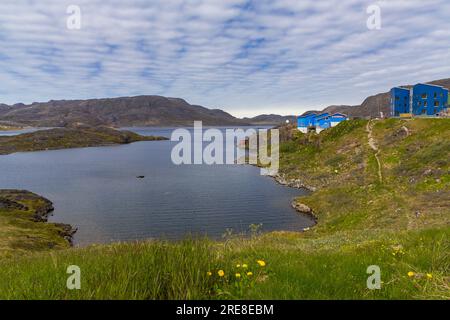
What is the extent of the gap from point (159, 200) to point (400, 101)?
296 feet

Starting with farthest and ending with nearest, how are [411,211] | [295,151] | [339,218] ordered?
[295,151] → [339,218] → [411,211]

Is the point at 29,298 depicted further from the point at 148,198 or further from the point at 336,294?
the point at 148,198

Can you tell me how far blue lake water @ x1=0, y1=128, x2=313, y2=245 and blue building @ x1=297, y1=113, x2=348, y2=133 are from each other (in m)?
31.5

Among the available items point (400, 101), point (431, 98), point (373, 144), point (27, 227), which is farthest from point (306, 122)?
point (27, 227)

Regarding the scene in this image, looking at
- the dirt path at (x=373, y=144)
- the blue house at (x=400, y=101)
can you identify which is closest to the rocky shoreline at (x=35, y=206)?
the dirt path at (x=373, y=144)

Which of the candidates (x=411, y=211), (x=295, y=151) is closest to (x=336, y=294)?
(x=411, y=211)

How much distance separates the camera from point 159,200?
226 ft

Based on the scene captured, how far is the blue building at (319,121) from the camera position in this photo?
12262cm

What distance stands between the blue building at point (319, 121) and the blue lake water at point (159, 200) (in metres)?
31.5

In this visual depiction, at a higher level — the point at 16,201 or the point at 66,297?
the point at 66,297

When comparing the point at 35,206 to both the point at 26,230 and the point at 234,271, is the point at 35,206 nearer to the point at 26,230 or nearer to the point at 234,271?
the point at 26,230

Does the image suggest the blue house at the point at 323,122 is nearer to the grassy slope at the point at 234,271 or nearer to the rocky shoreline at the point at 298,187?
the rocky shoreline at the point at 298,187

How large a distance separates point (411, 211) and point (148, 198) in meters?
49.4
